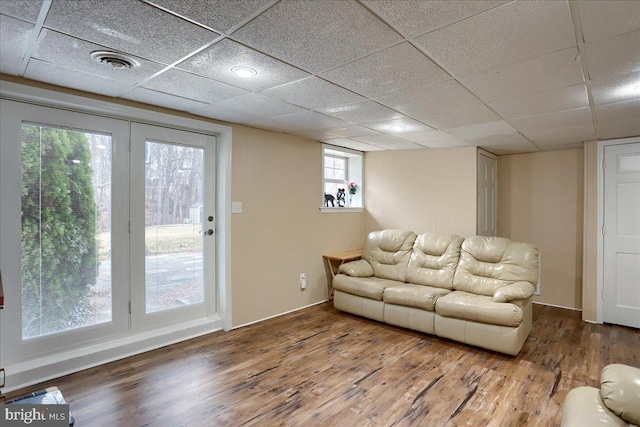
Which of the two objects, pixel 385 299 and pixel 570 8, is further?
pixel 385 299

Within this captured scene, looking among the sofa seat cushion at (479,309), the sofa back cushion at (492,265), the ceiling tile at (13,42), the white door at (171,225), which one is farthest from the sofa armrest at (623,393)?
the white door at (171,225)

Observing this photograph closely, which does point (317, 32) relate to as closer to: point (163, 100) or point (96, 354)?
point (163, 100)

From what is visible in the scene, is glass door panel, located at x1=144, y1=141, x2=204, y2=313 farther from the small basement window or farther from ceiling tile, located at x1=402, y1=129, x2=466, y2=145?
ceiling tile, located at x1=402, y1=129, x2=466, y2=145

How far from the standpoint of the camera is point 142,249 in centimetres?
320

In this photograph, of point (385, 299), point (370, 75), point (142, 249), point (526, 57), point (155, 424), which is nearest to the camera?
point (526, 57)

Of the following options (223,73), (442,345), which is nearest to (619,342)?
(442,345)

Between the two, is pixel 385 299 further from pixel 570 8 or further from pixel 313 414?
pixel 570 8

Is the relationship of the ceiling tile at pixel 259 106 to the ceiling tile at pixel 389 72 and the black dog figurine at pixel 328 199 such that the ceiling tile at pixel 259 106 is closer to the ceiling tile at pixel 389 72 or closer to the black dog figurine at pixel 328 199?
the ceiling tile at pixel 389 72

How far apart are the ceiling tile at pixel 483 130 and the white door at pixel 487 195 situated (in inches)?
32.9

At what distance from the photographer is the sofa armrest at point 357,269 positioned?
14.3 feet

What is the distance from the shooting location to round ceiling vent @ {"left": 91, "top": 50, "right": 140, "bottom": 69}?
6.49 feet

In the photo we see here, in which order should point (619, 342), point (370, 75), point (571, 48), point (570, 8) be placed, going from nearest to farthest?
point (570, 8) < point (571, 48) < point (370, 75) < point (619, 342)

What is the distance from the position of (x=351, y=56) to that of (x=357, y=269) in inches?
116

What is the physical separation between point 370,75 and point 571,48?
3.58 ft
